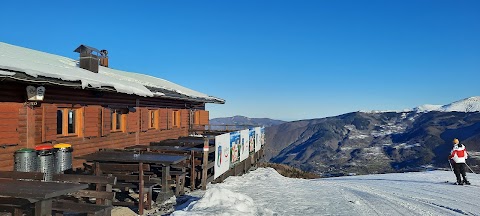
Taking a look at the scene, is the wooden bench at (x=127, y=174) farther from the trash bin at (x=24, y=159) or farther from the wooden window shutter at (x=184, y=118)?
the wooden window shutter at (x=184, y=118)

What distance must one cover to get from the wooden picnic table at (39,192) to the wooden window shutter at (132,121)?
30.2 ft

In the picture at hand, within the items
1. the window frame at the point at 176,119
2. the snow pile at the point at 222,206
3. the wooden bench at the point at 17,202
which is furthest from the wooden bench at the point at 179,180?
the window frame at the point at 176,119

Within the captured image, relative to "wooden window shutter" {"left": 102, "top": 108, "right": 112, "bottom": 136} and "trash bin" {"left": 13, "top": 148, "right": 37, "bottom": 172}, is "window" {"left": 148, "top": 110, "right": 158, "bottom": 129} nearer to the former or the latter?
"wooden window shutter" {"left": 102, "top": 108, "right": 112, "bottom": 136}

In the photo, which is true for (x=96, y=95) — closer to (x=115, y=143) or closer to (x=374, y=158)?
(x=115, y=143)

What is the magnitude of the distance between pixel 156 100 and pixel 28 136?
8.60m

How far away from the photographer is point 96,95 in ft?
39.7

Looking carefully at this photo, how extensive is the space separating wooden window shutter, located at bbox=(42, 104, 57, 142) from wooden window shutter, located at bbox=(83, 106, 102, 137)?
4.50 ft

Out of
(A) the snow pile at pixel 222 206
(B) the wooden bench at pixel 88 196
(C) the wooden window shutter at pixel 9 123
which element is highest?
(C) the wooden window shutter at pixel 9 123

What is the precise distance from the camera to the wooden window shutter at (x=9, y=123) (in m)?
8.37

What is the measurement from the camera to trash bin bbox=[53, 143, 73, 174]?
9359 millimetres

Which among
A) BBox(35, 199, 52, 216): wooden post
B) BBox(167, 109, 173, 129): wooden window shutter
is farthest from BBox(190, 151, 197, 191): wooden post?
BBox(167, 109, 173, 129): wooden window shutter

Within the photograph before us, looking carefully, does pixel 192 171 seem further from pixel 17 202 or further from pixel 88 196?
pixel 17 202

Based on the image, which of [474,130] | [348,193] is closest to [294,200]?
[348,193]

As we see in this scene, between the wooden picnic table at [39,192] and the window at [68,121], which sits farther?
the window at [68,121]
